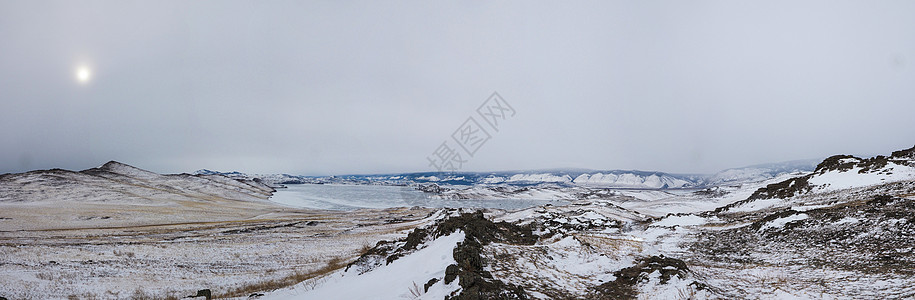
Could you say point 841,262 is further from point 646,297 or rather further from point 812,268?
point 646,297

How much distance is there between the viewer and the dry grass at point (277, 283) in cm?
1506

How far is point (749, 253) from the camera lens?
14.1 m

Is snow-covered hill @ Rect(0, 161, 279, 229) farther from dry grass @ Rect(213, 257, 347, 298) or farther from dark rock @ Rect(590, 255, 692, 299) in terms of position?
dark rock @ Rect(590, 255, 692, 299)

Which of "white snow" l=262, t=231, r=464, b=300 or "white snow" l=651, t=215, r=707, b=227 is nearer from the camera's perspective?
"white snow" l=262, t=231, r=464, b=300

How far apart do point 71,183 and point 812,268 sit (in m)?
116

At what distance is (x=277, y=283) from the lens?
55.6 feet

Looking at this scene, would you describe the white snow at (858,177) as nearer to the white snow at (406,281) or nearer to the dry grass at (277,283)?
the white snow at (406,281)

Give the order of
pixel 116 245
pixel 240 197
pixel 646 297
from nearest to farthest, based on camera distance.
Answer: pixel 646 297, pixel 116 245, pixel 240 197

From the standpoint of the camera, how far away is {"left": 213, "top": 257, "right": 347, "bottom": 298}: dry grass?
15.1 metres

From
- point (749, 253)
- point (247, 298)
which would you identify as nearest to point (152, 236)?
point (247, 298)

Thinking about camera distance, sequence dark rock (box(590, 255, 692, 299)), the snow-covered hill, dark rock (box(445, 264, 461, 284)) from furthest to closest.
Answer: the snow-covered hill < dark rock (box(590, 255, 692, 299)) < dark rock (box(445, 264, 461, 284))

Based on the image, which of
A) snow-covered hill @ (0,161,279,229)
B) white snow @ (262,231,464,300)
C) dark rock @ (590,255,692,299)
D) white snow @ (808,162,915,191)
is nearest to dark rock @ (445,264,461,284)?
white snow @ (262,231,464,300)

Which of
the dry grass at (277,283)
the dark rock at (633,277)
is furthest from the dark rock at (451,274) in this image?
the dry grass at (277,283)

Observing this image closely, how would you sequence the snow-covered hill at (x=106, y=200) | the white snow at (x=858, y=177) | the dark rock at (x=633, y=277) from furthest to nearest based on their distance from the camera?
the snow-covered hill at (x=106, y=200) → the white snow at (x=858, y=177) → the dark rock at (x=633, y=277)
